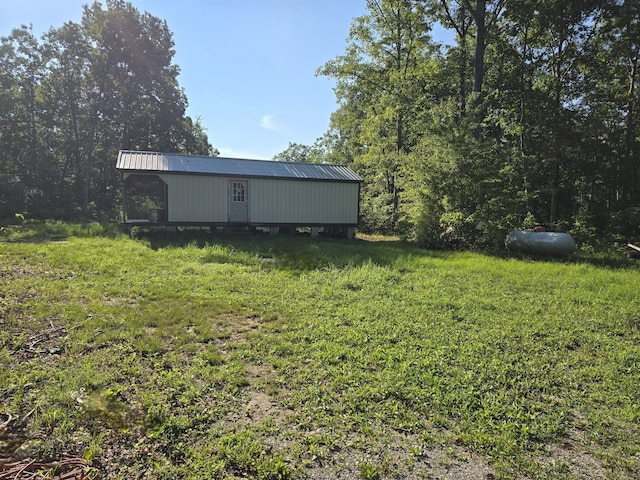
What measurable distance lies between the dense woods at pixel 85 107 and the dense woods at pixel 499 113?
1347cm

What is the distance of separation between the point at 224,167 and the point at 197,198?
1524 millimetres

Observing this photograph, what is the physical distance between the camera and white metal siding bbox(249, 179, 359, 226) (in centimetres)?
1286

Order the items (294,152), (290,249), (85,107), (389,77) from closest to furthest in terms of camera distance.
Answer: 1. (290,249)
2. (389,77)
3. (85,107)
4. (294,152)

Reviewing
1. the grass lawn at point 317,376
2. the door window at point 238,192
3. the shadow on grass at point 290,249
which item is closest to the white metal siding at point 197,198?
the door window at point 238,192

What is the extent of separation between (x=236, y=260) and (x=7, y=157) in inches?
792

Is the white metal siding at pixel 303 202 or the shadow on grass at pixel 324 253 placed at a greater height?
the white metal siding at pixel 303 202

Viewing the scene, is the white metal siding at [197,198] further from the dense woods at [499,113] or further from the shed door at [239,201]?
the dense woods at [499,113]

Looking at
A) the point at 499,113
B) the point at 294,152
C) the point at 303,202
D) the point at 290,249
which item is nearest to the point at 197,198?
the point at 303,202

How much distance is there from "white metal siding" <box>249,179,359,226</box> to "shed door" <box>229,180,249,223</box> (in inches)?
7.1

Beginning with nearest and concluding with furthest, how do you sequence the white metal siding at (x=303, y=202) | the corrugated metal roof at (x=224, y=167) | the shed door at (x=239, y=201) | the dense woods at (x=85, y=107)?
the corrugated metal roof at (x=224, y=167) < the shed door at (x=239, y=201) < the white metal siding at (x=303, y=202) < the dense woods at (x=85, y=107)

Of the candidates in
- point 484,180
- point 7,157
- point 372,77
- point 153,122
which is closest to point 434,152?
point 484,180

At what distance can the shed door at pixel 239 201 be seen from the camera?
12.6 meters

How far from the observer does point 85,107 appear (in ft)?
76.1

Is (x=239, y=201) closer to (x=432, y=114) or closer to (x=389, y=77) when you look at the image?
(x=432, y=114)
